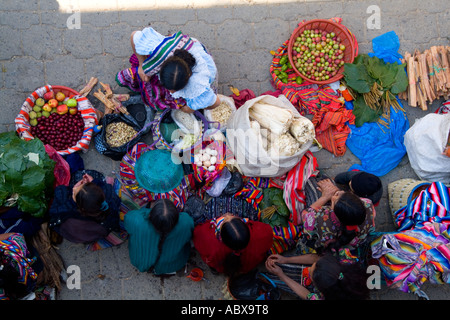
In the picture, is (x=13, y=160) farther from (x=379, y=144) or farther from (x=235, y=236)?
(x=379, y=144)

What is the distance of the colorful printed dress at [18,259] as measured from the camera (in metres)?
3.13

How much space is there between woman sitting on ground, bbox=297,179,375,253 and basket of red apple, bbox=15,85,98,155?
8.30 ft

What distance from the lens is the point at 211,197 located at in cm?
416

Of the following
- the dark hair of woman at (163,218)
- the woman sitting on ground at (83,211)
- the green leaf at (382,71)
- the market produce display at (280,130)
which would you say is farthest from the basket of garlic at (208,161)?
the green leaf at (382,71)

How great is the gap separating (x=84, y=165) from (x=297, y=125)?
2429 millimetres

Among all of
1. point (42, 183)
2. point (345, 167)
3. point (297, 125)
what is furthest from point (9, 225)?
point (345, 167)

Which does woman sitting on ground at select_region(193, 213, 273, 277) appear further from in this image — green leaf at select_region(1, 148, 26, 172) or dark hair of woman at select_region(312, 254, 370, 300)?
green leaf at select_region(1, 148, 26, 172)

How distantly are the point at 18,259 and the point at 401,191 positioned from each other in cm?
388

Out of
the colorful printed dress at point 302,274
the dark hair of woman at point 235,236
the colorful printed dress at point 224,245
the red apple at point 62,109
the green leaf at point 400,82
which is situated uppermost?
the green leaf at point 400,82

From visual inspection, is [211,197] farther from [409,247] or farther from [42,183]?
[409,247]

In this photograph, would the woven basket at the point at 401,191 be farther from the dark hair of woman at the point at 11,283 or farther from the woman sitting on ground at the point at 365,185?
the dark hair of woman at the point at 11,283

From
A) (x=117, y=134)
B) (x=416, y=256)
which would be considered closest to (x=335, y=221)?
(x=416, y=256)

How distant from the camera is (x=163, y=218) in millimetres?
3203

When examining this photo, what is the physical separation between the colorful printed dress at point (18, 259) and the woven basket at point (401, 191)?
12.4ft
